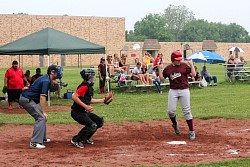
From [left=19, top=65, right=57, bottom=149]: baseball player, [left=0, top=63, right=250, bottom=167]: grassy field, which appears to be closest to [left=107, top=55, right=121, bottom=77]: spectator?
[left=0, top=63, right=250, bottom=167]: grassy field

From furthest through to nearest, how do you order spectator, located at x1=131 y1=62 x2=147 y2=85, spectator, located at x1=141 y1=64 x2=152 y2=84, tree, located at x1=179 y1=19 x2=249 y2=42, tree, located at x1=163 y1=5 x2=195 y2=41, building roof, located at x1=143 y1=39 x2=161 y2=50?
1. tree, located at x1=163 y1=5 x2=195 y2=41
2. tree, located at x1=179 y1=19 x2=249 y2=42
3. building roof, located at x1=143 y1=39 x2=161 y2=50
4. spectator, located at x1=141 y1=64 x2=152 y2=84
5. spectator, located at x1=131 y1=62 x2=147 y2=85

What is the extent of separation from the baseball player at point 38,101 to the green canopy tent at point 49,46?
8.77m

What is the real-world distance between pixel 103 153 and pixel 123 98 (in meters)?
11.7

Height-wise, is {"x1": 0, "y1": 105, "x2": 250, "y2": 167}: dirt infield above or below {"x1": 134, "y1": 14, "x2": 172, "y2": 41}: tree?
below

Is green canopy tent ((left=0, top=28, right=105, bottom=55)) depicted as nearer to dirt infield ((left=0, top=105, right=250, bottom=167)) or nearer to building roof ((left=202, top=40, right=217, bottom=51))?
dirt infield ((left=0, top=105, right=250, bottom=167))

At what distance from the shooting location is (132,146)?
9992mm

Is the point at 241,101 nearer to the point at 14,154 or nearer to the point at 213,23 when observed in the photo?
the point at 14,154

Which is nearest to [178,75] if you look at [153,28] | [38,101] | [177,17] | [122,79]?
[38,101]

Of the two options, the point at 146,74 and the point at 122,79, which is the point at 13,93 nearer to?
the point at 122,79

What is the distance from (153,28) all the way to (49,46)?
373ft

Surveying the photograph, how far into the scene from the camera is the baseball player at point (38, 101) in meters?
9.94

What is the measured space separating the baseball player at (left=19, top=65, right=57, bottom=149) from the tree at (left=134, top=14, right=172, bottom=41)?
374ft

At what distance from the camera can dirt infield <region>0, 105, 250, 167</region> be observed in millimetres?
8570

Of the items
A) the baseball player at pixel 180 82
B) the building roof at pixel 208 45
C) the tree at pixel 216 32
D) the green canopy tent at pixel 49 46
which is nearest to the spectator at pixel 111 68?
the green canopy tent at pixel 49 46
